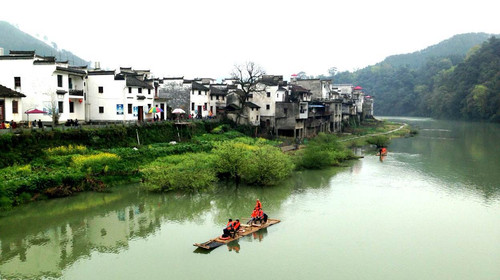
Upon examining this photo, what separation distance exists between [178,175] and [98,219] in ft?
24.0

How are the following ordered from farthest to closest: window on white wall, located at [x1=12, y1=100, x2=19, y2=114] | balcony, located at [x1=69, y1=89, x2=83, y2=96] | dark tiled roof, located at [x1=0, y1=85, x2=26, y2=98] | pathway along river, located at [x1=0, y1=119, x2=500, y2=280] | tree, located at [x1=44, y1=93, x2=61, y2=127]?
balcony, located at [x1=69, y1=89, x2=83, y2=96]
tree, located at [x1=44, y1=93, x2=61, y2=127]
window on white wall, located at [x1=12, y1=100, x2=19, y2=114]
dark tiled roof, located at [x1=0, y1=85, x2=26, y2=98]
pathway along river, located at [x1=0, y1=119, x2=500, y2=280]

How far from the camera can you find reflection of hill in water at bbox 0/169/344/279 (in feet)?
66.3

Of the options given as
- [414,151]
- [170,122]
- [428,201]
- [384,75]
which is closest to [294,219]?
[428,201]

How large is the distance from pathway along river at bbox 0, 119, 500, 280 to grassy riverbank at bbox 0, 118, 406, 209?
1.11 meters

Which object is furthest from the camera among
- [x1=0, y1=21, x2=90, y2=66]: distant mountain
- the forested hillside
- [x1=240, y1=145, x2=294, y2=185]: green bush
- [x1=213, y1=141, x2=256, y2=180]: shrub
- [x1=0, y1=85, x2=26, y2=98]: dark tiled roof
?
[x1=0, y1=21, x2=90, y2=66]: distant mountain

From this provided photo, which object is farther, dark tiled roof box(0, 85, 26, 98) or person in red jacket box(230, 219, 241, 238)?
dark tiled roof box(0, 85, 26, 98)

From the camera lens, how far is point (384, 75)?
190m

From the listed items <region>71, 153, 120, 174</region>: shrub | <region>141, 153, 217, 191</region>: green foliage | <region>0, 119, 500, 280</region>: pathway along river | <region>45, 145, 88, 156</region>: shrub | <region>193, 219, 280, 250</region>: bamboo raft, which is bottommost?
<region>0, 119, 500, 280</region>: pathway along river

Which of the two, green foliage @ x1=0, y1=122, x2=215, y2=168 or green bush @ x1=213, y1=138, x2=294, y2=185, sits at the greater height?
green foliage @ x1=0, y1=122, x2=215, y2=168

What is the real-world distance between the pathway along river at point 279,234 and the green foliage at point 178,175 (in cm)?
106

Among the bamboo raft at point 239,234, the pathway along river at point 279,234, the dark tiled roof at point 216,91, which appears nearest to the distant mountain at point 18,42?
the dark tiled roof at point 216,91

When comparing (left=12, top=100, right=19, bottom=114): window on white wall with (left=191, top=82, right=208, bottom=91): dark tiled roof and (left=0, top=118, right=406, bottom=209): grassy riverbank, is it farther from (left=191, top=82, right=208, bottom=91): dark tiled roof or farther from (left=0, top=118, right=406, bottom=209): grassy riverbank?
(left=191, top=82, right=208, bottom=91): dark tiled roof

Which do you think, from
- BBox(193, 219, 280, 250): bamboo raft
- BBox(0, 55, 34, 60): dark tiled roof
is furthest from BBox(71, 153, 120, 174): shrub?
BBox(193, 219, 280, 250): bamboo raft

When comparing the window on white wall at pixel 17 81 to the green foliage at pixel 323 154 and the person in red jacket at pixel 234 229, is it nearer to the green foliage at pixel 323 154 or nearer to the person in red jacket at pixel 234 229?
the green foliage at pixel 323 154
